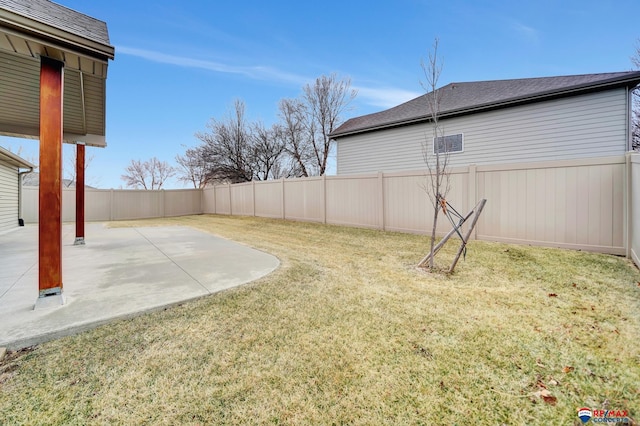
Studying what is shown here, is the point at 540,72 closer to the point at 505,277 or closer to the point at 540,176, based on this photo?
the point at 540,176

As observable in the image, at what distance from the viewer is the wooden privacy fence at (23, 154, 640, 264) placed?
465 centimetres

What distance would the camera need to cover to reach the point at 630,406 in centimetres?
161

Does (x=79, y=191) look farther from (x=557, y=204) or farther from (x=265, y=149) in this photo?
(x=265, y=149)

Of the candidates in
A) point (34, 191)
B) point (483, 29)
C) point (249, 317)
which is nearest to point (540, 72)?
point (483, 29)

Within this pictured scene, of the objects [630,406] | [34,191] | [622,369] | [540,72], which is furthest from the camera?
[34,191]

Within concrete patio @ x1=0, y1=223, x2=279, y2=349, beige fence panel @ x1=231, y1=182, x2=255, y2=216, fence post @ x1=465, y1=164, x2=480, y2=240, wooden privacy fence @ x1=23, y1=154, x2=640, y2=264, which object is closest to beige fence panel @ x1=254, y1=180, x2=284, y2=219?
beige fence panel @ x1=231, y1=182, x2=255, y2=216

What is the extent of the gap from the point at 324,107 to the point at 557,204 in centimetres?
1784

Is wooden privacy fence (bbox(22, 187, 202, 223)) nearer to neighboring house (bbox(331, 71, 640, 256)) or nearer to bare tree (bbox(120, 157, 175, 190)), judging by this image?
neighboring house (bbox(331, 71, 640, 256))

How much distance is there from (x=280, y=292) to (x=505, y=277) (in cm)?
317

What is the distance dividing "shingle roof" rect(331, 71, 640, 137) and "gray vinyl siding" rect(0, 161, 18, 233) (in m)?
12.3

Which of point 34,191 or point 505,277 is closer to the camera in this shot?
point 505,277

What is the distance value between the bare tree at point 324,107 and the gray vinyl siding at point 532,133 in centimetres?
1045

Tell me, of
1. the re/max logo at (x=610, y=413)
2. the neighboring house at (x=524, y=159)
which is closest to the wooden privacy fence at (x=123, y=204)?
the neighboring house at (x=524, y=159)

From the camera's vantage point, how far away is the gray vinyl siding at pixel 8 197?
914 cm
